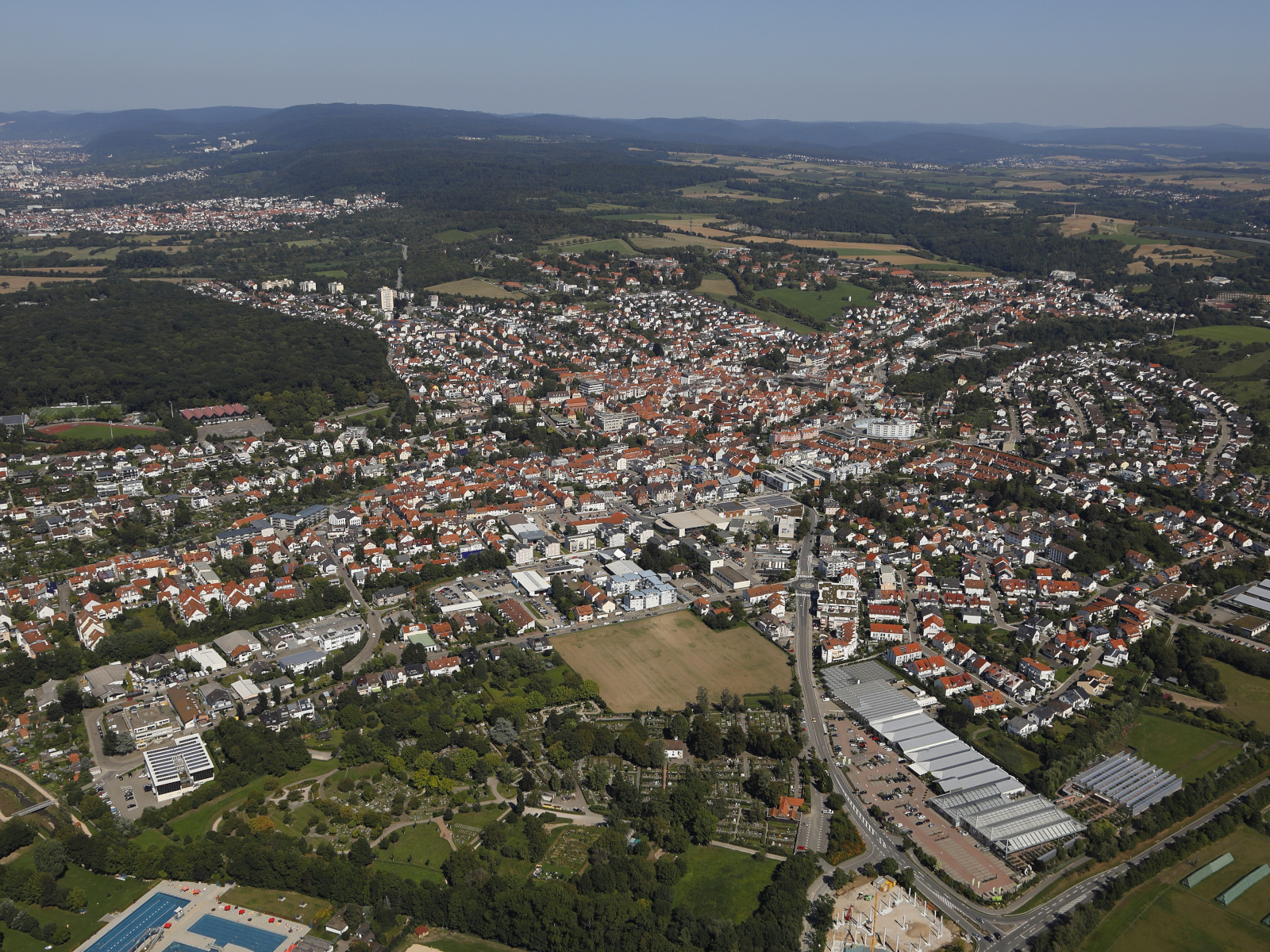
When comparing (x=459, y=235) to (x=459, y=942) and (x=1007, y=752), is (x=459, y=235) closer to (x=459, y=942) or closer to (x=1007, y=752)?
(x=1007, y=752)

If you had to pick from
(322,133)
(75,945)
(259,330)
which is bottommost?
(75,945)

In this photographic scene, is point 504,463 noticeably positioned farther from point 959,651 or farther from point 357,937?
point 357,937

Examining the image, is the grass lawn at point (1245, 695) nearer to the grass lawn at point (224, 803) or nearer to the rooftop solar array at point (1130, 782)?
the rooftop solar array at point (1130, 782)

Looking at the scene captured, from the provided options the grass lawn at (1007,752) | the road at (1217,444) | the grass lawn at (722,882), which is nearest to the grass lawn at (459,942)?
the grass lawn at (722,882)

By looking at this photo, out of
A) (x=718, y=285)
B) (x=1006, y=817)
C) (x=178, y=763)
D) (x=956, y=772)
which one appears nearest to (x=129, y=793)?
(x=178, y=763)

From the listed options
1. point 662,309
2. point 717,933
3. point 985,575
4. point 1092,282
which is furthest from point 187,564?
point 1092,282

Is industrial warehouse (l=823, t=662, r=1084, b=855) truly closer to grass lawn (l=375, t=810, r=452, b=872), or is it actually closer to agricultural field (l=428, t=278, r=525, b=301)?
grass lawn (l=375, t=810, r=452, b=872)
